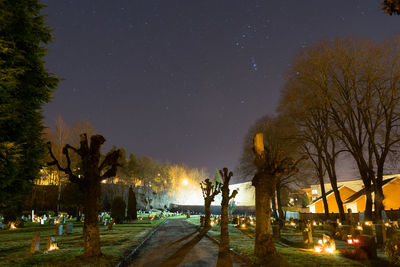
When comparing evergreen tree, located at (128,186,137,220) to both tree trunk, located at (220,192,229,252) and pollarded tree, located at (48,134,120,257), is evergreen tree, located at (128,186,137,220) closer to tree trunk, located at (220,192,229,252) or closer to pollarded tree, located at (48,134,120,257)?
tree trunk, located at (220,192,229,252)

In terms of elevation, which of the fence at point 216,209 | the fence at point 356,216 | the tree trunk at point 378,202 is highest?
the tree trunk at point 378,202

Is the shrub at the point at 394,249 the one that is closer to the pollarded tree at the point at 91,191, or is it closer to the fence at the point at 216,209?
the pollarded tree at the point at 91,191

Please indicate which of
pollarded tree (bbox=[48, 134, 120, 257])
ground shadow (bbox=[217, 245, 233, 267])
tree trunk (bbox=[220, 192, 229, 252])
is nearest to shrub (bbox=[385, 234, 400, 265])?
ground shadow (bbox=[217, 245, 233, 267])

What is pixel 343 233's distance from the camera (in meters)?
17.9

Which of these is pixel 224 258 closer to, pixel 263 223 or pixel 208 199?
pixel 263 223

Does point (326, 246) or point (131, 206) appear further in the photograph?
point (131, 206)

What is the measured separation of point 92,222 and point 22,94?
21.7ft

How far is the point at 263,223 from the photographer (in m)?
11.5

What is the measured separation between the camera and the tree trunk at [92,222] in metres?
11.1

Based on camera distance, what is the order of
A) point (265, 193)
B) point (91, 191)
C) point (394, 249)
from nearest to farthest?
point (394, 249) → point (265, 193) → point (91, 191)

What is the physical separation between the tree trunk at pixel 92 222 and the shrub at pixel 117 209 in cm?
2336

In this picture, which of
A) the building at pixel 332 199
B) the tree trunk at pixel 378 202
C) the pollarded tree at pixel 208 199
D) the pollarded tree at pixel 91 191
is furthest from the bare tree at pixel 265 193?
the building at pixel 332 199

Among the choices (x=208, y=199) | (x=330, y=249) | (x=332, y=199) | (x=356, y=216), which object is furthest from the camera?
(x=332, y=199)

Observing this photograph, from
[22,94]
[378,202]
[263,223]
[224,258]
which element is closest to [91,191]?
[22,94]
